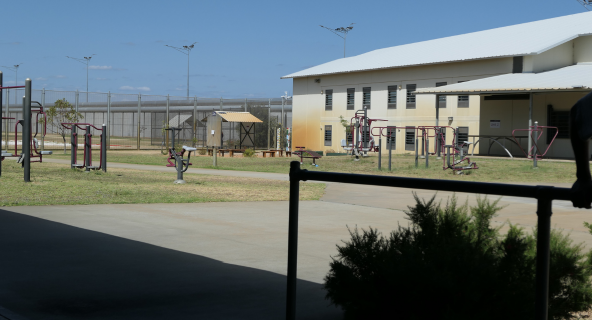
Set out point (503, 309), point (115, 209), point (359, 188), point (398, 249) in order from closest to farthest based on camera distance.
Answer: point (503, 309) → point (398, 249) → point (115, 209) → point (359, 188)

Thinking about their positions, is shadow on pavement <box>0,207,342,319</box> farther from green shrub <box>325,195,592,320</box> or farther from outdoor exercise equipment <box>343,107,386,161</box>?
outdoor exercise equipment <box>343,107,386,161</box>

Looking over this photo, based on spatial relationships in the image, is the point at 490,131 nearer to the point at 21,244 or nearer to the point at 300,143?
the point at 300,143

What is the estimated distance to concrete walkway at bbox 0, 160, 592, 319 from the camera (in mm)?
4562

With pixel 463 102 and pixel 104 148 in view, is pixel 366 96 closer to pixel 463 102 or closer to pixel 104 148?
pixel 463 102

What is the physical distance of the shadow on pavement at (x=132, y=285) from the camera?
442cm

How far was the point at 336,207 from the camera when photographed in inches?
450

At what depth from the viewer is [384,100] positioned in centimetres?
4100

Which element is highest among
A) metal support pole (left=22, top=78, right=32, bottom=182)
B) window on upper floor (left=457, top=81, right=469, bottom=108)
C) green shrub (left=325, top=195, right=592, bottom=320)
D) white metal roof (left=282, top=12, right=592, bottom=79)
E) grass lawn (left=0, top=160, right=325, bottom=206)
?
white metal roof (left=282, top=12, right=592, bottom=79)

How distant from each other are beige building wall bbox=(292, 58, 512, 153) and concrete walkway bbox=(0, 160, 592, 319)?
25.4m

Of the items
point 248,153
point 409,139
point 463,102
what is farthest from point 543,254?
point 409,139

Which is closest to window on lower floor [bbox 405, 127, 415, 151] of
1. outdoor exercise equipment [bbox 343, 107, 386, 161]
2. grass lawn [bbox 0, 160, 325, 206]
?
outdoor exercise equipment [bbox 343, 107, 386, 161]

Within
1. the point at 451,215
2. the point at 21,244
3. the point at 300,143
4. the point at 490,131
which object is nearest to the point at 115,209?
the point at 21,244

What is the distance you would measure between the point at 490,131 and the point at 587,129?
34581 mm

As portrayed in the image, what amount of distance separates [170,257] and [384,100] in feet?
117
